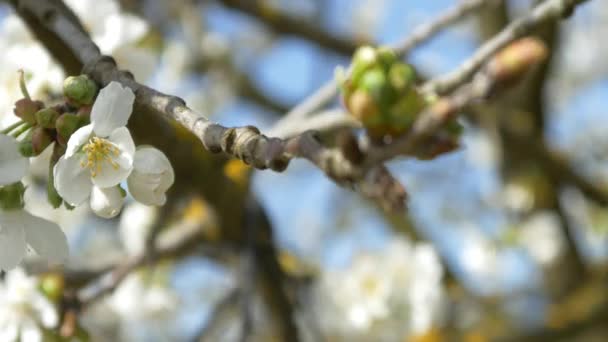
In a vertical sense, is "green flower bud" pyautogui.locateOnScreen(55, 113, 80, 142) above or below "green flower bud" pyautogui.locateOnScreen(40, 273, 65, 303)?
below

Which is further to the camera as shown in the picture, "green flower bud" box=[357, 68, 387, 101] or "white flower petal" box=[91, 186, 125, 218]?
"green flower bud" box=[357, 68, 387, 101]

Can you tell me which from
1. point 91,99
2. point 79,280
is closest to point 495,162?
point 79,280

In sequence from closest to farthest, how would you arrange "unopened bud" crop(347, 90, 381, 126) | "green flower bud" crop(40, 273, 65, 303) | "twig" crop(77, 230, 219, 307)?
"unopened bud" crop(347, 90, 381, 126), "green flower bud" crop(40, 273, 65, 303), "twig" crop(77, 230, 219, 307)

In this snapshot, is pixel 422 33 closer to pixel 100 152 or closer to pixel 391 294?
pixel 100 152

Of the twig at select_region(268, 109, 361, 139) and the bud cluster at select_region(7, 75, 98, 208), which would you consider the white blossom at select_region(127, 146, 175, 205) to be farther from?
the twig at select_region(268, 109, 361, 139)

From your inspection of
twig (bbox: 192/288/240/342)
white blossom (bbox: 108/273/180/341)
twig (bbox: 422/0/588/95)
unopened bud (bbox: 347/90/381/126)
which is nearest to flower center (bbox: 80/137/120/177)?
unopened bud (bbox: 347/90/381/126)

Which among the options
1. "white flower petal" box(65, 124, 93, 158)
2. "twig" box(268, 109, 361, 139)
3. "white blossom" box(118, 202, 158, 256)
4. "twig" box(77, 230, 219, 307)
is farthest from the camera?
"white blossom" box(118, 202, 158, 256)
